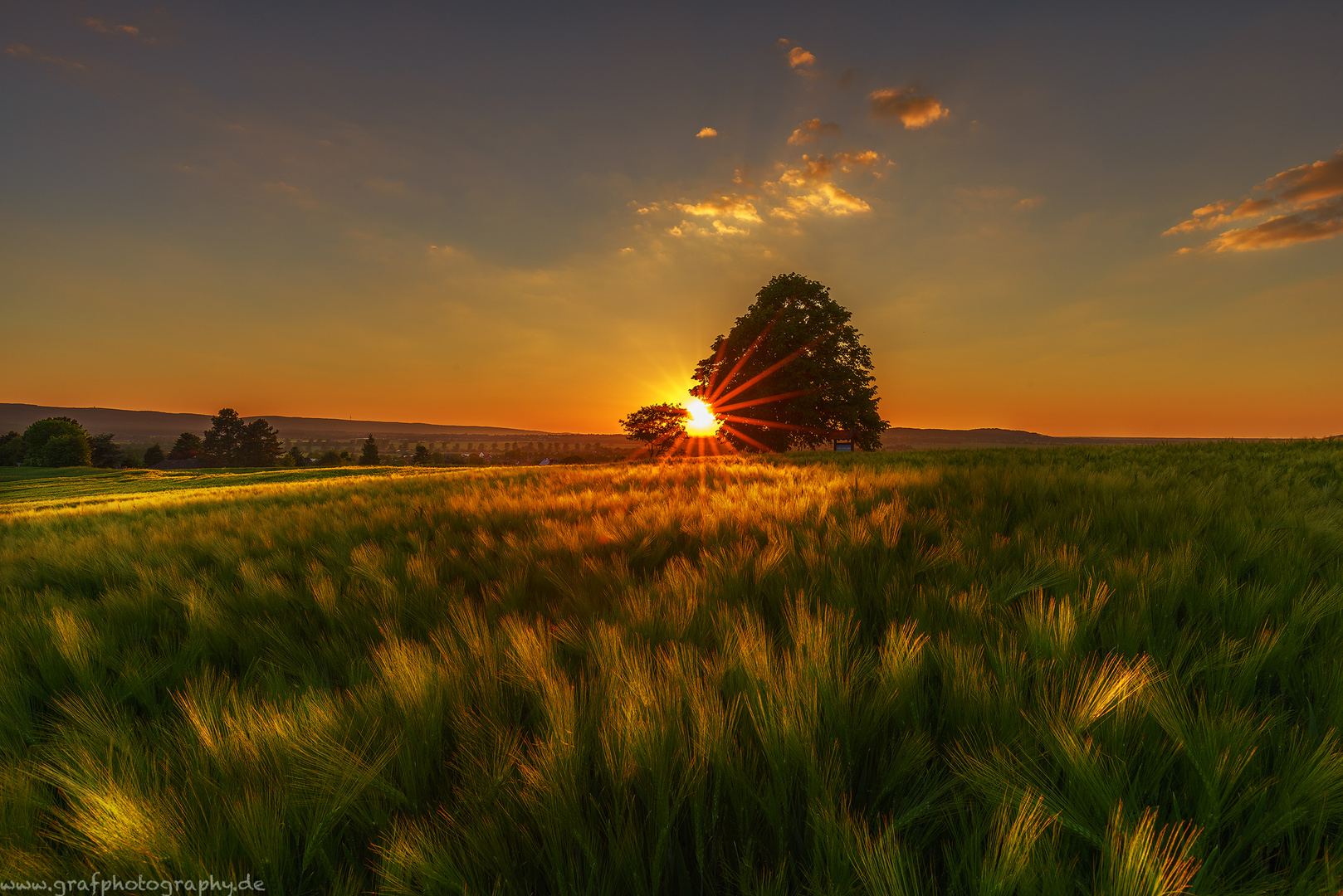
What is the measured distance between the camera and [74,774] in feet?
2.89

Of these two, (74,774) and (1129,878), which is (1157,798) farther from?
(74,774)

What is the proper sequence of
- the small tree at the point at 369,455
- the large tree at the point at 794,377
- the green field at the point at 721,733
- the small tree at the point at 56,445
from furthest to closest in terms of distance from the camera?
the small tree at the point at 369,455 → the small tree at the point at 56,445 → the large tree at the point at 794,377 → the green field at the point at 721,733

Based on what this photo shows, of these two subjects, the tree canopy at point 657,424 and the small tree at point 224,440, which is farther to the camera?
the small tree at point 224,440

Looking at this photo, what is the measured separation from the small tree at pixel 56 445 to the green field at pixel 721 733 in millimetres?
94318

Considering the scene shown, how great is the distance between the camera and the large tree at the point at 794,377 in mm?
26641

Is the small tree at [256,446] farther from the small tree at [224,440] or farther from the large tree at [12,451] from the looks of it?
the large tree at [12,451]

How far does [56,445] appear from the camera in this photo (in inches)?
2376

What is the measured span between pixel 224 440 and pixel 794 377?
109 meters

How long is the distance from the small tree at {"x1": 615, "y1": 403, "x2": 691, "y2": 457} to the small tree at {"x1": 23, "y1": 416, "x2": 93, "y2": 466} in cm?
7714

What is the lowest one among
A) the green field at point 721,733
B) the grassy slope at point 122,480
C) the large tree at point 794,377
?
the grassy slope at point 122,480

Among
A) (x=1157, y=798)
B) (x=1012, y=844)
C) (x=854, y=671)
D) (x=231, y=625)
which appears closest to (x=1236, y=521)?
(x=1157, y=798)

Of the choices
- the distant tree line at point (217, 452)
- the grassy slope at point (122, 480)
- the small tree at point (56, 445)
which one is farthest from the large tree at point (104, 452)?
the grassy slope at point (122, 480)

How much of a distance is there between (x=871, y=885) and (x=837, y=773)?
0.57 feet

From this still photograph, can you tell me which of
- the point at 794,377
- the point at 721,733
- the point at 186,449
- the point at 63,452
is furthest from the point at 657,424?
the point at 186,449
